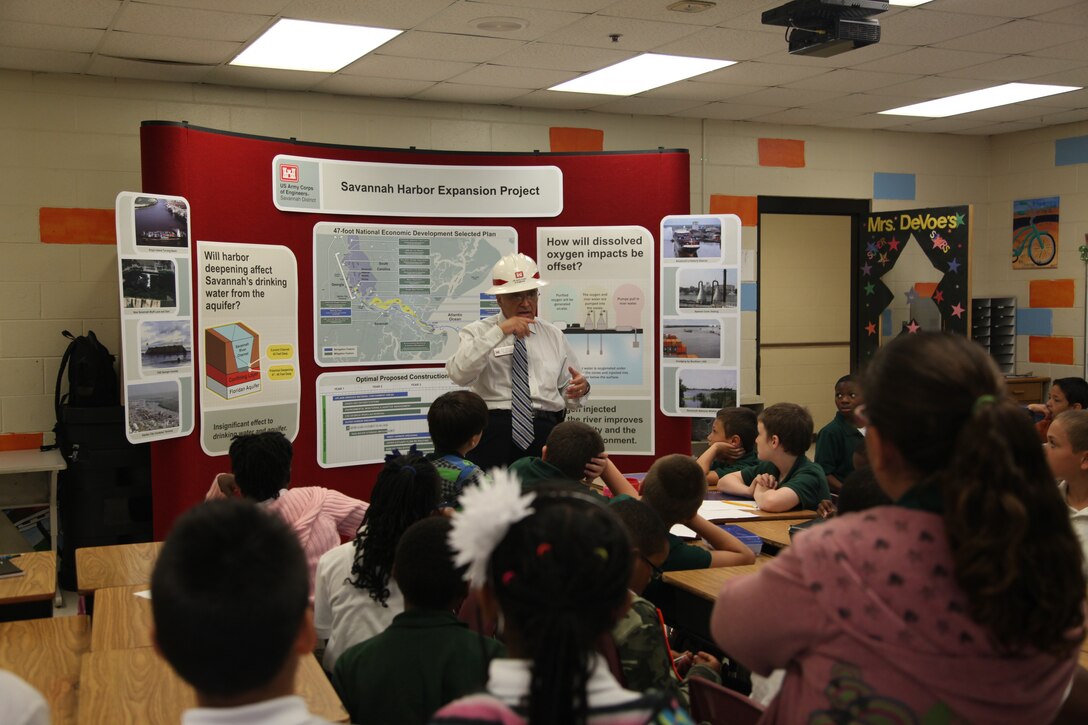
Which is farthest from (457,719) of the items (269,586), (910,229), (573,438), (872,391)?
(910,229)

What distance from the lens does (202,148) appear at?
16.7ft

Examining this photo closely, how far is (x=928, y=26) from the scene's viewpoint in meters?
5.03

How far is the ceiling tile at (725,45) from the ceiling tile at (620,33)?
73mm

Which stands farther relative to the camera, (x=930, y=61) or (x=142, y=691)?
(x=930, y=61)

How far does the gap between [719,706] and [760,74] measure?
4804 millimetres

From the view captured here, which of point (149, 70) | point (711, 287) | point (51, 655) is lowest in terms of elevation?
point (51, 655)

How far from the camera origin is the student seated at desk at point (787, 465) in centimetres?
382

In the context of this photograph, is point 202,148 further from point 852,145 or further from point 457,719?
point 852,145

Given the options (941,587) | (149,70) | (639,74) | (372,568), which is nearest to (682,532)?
(372,568)

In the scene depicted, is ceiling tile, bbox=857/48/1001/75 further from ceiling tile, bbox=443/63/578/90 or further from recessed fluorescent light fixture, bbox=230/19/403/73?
recessed fluorescent light fixture, bbox=230/19/403/73

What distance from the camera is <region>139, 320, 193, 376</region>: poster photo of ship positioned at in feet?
15.8

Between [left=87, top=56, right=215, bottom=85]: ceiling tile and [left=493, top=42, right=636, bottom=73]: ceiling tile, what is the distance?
1692 mm

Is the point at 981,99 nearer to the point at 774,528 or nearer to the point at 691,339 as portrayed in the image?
the point at 691,339

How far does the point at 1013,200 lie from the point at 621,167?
4.30 meters
